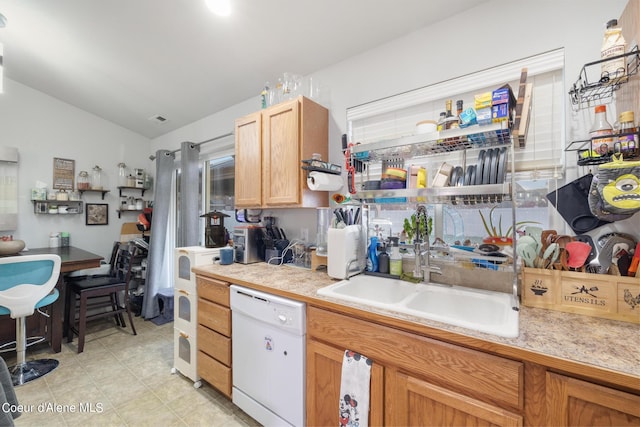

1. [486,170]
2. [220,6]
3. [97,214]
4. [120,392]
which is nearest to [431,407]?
[486,170]

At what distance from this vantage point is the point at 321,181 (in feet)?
6.22

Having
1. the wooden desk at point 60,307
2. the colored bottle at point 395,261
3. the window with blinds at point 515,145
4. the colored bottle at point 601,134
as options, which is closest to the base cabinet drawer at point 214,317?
the colored bottle at point 395,261

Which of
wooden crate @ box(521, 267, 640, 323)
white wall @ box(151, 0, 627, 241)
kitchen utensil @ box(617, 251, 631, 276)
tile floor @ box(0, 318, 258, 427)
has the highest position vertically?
white wall @ box(151, 0, 627, 241)

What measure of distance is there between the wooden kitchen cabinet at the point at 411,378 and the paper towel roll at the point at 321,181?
2.75 ft

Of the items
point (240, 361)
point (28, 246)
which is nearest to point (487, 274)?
point (240, 361)

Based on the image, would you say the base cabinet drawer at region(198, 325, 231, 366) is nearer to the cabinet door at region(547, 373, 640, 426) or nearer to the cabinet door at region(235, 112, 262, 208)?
the cabinet door at region(235, 112, 262, 208)

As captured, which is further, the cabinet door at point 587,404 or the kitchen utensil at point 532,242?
the kitchen utensil at point 532,242

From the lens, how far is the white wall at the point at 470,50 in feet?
4.33

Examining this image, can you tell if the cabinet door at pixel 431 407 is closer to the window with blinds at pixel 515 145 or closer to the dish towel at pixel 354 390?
the dish towel at pixel 354 390

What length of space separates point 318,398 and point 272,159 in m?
1.61

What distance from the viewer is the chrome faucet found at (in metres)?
1.58

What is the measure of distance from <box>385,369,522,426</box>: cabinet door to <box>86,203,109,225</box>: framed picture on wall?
173 inches

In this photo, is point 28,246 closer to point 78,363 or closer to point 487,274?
point 78,363

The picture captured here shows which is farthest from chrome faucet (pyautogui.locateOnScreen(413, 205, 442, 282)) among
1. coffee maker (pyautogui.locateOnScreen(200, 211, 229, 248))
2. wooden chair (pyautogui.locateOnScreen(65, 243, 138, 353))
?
wooden chair (pyautogui.locateOnScreen(65, 243, 138, 353))
